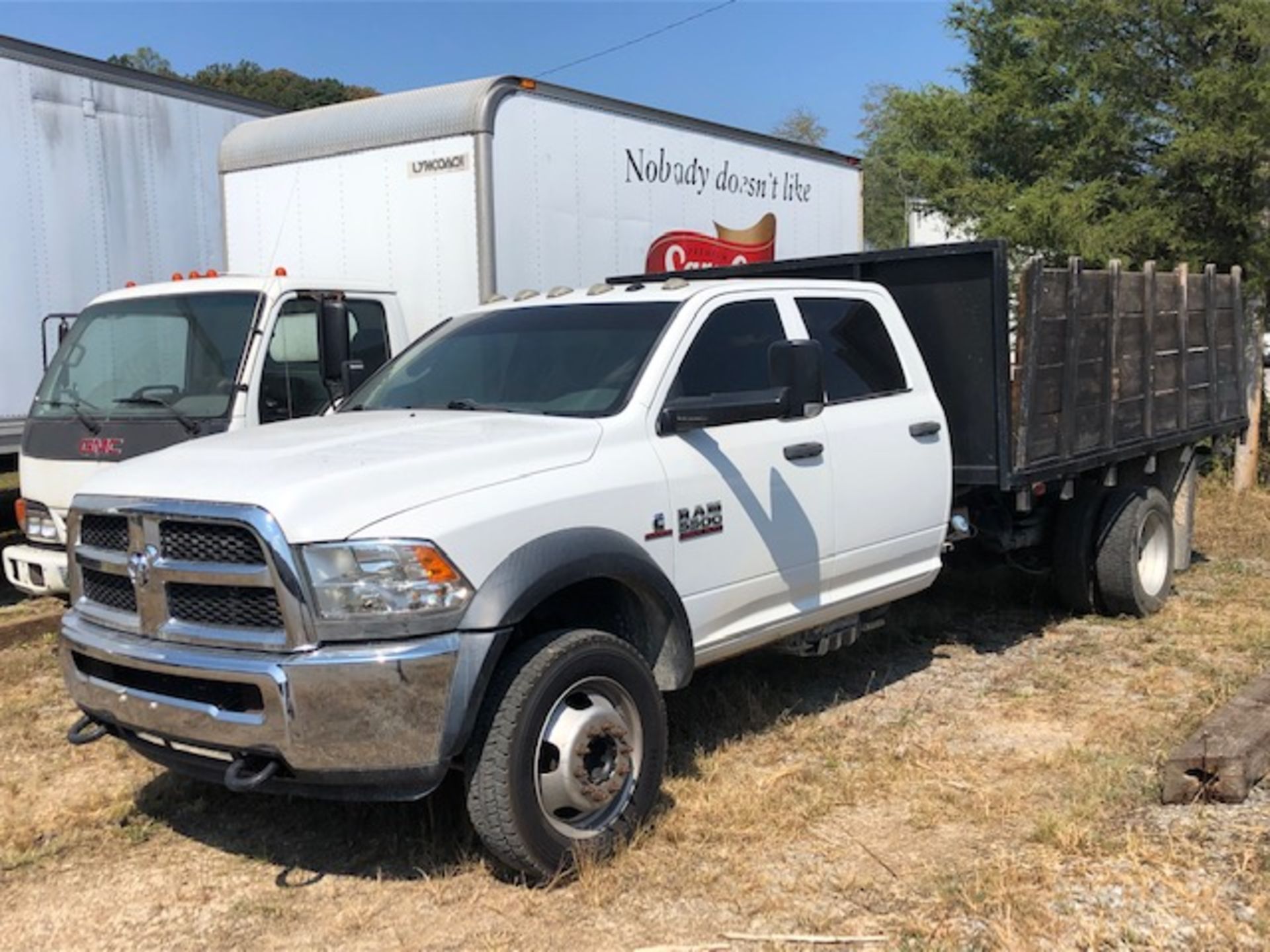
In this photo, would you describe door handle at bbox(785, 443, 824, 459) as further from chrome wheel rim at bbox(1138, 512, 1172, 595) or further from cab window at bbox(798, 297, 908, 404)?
chrome wheel rim at bbox(1138, 512, 1172, 595)

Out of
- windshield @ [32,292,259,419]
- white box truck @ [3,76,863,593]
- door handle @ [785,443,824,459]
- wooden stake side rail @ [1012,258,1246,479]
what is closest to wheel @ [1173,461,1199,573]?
wooden stake side rail @ [1012,258,1246,479]

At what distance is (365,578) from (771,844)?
174 cm

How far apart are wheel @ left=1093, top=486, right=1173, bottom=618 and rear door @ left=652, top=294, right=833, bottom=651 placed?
2961 mm

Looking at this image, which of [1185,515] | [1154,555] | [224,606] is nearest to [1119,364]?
[1154,555]

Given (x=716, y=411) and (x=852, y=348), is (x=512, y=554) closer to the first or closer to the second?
(x=716, y=411)

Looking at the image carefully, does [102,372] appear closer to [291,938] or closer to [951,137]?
[291,938]

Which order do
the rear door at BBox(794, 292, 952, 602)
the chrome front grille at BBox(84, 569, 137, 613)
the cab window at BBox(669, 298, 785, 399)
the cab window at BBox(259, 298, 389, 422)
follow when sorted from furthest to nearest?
the cab window at BBox(259, 298, 389, 422), the rear door at BBox(794, 292, 952, 602), the cab window at BBox(669, 298, 785, 399), the chrome front grille at BBox(84, 569, 137, 613)

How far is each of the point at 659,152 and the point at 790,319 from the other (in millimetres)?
4011

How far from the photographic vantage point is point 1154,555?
26.0 feet

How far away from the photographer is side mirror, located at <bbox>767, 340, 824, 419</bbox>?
15.0ft

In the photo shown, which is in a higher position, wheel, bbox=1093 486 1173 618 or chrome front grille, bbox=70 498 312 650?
chrome front grille, bbox=70 498 312 650

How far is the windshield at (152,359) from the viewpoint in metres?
6.56

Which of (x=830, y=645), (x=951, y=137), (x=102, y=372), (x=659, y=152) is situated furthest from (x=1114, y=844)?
(x=951, y=137)

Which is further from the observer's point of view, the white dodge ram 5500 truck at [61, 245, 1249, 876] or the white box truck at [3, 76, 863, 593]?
the white box truck at [3, 76, 863, 593]
